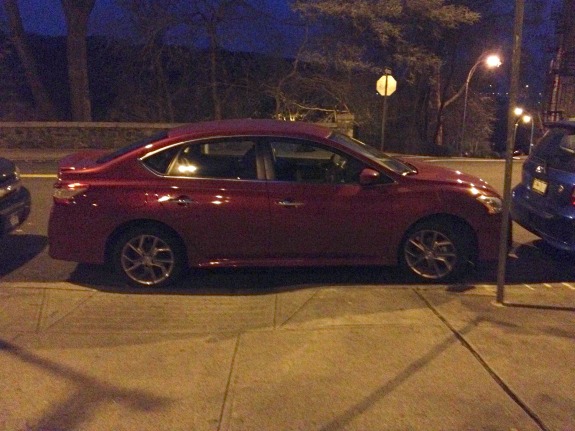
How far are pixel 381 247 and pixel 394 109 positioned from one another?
26.5 metres

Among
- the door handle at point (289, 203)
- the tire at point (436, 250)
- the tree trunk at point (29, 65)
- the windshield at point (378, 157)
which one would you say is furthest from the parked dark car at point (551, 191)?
the tree trunk at point (29, 65)

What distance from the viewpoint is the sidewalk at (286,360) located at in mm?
4129

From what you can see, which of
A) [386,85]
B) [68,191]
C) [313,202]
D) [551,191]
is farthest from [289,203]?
[386,85]

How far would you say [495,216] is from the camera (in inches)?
269

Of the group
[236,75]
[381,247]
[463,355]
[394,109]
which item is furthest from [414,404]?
[394,109]

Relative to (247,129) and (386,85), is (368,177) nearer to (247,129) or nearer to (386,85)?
(247,129)

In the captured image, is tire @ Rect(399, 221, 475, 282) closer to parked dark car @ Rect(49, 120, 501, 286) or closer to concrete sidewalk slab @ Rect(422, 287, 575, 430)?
parked dark car @ Rect(49, 120, 501, 286)

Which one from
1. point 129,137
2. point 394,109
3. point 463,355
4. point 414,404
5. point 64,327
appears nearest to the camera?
point 414,404

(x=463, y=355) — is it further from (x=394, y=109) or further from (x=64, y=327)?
(x=394, y=109)

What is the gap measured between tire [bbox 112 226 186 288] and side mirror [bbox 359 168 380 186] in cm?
175

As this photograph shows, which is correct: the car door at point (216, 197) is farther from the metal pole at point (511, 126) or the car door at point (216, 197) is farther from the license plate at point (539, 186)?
the license plate at point (539, 186)

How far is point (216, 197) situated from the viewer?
21.8ft

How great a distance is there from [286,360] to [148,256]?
7.54ft

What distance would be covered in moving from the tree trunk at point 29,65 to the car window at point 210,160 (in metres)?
19.2
